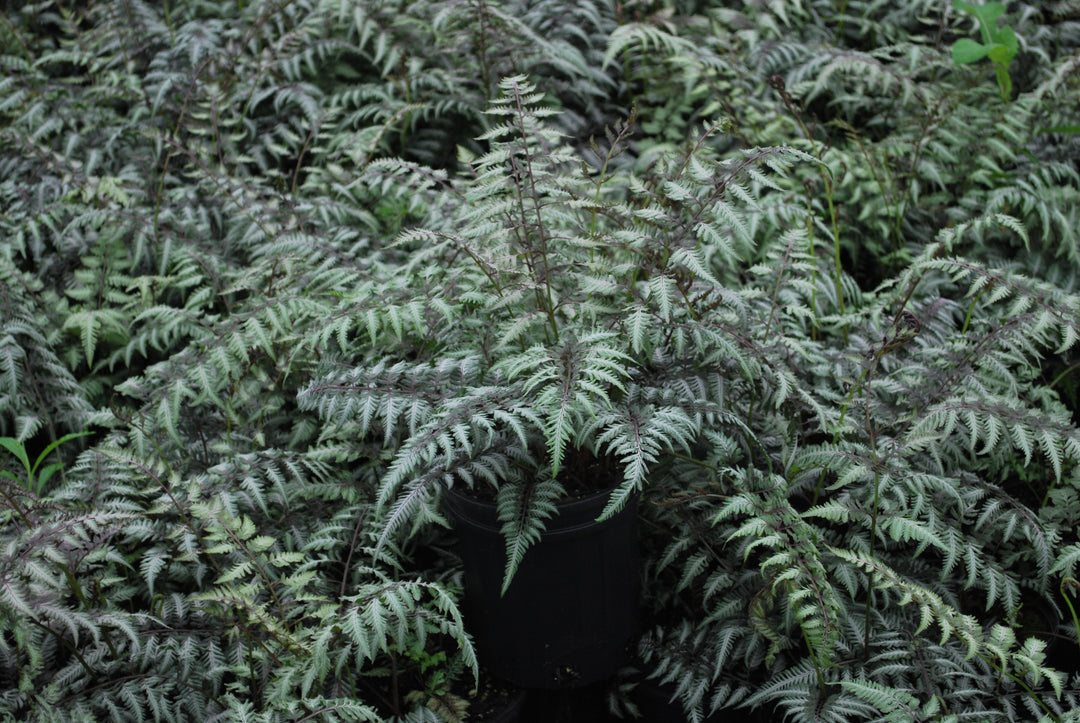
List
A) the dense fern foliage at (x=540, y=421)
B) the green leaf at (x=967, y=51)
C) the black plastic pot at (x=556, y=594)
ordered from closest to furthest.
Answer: the dense fern foliage at (x=540, y=421), the black plastic pot at (x=556, y=594), the green leaf at (x=967, y=51)

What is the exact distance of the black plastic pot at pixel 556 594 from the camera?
2.25 meters

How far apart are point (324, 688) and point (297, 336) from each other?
984 mm

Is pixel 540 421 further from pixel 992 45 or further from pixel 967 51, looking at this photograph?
pixel 992 45

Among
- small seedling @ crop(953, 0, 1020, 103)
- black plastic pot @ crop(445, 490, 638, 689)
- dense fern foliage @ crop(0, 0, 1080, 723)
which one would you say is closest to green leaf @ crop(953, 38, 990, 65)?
small seedling @ crop(953, 0, 1020, 103)

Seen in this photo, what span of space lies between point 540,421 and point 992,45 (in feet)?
10.6

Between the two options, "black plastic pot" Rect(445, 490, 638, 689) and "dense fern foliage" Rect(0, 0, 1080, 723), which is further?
"black plastic pot" Rect(445, 490, 638, 689)

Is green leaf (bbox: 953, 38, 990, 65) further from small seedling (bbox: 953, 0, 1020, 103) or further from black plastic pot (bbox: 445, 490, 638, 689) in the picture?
black plastic pot (bbox: 445, 490, 638, 689)

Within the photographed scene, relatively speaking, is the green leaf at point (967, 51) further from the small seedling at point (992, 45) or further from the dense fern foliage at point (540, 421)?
the dense fern foliage at point (540, 421)

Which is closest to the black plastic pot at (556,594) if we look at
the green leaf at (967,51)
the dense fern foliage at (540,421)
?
the dense fern foliage at (540,421)

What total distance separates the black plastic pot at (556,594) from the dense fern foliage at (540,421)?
103mm

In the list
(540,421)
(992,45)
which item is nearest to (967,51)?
(992,45)

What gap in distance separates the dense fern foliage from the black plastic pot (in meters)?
0.10

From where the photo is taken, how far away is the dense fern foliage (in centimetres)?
213

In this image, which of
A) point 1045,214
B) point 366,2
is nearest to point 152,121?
point 366,2
